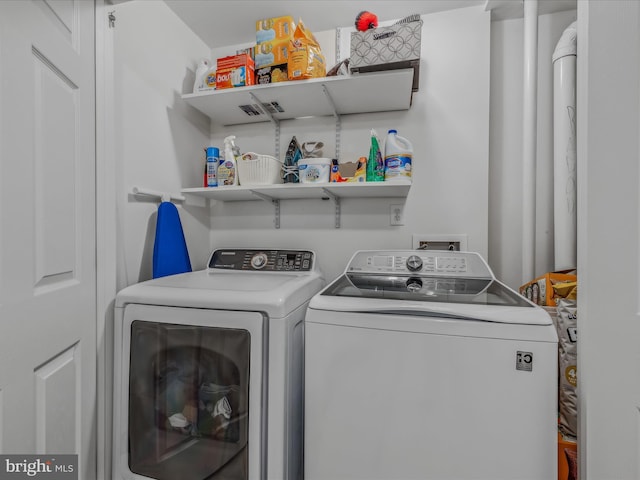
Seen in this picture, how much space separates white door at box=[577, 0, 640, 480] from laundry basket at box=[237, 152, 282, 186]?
134 centimetres

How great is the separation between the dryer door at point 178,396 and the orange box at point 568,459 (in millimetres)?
1157

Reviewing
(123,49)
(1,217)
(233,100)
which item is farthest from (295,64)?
(1,217)

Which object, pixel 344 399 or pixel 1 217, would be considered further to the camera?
pixel 344 399

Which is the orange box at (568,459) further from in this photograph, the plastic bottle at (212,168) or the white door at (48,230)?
the plastic bottle at (212,168)

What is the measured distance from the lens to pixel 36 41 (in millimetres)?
949

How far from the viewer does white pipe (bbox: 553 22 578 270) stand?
1.56 meters

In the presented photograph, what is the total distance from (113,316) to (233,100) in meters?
1.27

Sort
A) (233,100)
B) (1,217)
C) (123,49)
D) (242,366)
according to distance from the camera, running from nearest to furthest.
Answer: (1,217), (242,366), (123,49), (233,100)

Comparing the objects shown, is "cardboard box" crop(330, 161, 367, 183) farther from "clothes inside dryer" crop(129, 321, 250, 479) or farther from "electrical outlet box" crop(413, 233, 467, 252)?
"clothes inside dryer" crop(129, 321, 250, 479)

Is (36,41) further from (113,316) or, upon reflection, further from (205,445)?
(205,445)

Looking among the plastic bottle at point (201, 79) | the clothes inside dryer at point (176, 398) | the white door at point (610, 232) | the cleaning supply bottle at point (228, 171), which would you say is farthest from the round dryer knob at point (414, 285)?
the plastic bottle at point (201, 79)

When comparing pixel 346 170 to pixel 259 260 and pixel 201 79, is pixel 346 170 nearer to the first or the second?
pixel 259 260

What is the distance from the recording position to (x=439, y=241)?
72.9 inches

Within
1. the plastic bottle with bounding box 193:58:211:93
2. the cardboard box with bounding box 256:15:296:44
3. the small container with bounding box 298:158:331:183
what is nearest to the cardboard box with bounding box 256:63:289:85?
the cardboard box with bounding box 256:15:296:44
